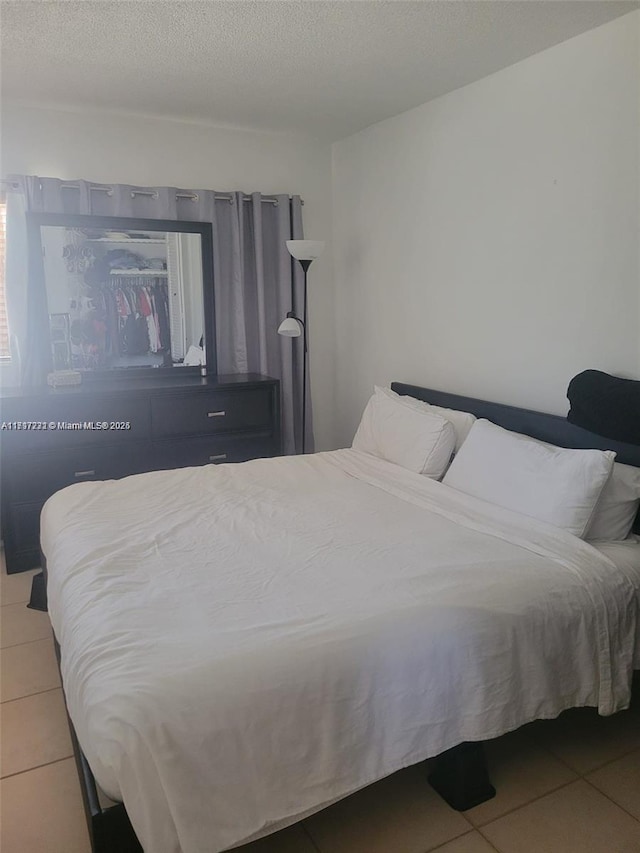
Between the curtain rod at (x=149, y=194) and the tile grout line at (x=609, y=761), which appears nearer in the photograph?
the tile grout line at (x=609, y=761)

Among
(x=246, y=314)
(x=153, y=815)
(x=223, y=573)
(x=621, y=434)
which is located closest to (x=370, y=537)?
(x=223, y=573)

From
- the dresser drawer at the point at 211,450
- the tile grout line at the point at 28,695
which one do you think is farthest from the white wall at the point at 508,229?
the tile grout line at the point at 28,695

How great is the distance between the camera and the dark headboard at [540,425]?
8.26 ft

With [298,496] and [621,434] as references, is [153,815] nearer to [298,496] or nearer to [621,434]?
[298,496]

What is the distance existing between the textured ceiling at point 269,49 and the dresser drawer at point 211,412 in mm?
1646

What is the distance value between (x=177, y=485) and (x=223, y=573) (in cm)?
→ 102

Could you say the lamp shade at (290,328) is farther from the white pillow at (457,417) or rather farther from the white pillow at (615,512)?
the white pillow at (615,512)

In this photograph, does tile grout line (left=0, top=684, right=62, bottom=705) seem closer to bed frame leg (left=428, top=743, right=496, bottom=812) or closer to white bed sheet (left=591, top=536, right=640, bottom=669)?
bed frame leg (left=428, top=743, right=496, bottom=812)

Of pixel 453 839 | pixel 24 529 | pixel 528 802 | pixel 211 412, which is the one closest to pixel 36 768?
pixel 453 839

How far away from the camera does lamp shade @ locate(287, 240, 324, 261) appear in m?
3.91

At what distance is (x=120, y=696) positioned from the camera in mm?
1485

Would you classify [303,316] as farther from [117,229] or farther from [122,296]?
[117,229]

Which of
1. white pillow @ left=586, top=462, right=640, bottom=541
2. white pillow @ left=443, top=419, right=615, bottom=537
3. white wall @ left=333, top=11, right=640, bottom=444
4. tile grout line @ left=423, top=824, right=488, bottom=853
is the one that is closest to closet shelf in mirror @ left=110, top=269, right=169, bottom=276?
white wall @ left=333, top=11, right=640, bottom=444

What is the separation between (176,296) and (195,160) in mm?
872
